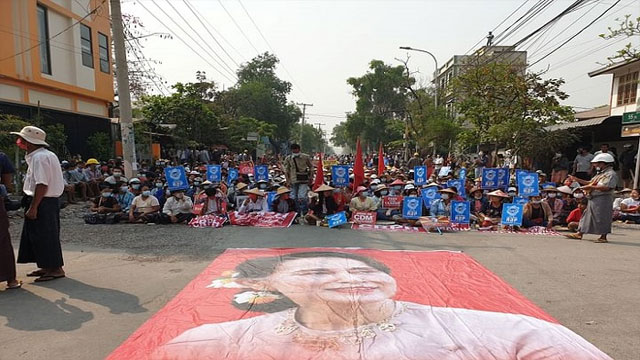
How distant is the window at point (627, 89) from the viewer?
51.5 feet

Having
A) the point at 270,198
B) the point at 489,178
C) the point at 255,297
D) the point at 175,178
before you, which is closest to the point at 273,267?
the point at 255,297

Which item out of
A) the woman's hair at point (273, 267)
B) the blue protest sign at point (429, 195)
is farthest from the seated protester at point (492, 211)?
the woman's hair at point (273, 267)

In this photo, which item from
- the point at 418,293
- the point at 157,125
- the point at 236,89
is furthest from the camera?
the point at 236,89

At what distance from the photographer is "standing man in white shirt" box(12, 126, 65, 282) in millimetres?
4129

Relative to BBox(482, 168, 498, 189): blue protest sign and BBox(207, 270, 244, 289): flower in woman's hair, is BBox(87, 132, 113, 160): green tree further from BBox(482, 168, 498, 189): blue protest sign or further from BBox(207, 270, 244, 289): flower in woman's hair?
BBox(482, 168, 498, 189): blue protest sign

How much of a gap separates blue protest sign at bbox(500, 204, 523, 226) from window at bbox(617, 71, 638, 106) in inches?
476

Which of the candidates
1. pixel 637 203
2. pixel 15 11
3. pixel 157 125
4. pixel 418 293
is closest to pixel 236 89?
pixel 157 125

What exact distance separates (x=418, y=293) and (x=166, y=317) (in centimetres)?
231

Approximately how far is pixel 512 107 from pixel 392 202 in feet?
21.8

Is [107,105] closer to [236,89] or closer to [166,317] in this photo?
[166,317]

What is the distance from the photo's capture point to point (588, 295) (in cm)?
413

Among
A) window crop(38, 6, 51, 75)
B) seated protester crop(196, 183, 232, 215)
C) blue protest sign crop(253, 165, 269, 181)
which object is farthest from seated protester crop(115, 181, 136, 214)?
window crop(38, 6, 51, 75)

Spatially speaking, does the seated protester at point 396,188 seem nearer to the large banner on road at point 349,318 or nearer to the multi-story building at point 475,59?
the large banner on road at point 349,318

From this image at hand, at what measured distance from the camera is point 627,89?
16234 millimetres
